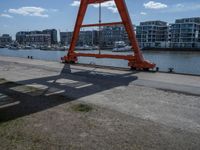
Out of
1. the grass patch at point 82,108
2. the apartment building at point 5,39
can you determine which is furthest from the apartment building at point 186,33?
the apartment building at point 5,39

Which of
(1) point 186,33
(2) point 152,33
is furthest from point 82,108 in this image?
(2) point 152,33

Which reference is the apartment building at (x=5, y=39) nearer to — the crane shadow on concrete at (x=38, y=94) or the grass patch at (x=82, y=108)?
the crane shadow on concrete at (x=38, y=94)

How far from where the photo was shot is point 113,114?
171 inches

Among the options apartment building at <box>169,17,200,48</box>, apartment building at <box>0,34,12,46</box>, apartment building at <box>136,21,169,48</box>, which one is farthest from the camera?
apartment building at <box>0,34,12,46</box>

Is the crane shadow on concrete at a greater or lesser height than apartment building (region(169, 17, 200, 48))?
lesser

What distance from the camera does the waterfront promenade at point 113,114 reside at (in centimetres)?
321

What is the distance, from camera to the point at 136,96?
5.85m

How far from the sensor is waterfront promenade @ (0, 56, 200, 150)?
321 centimetres

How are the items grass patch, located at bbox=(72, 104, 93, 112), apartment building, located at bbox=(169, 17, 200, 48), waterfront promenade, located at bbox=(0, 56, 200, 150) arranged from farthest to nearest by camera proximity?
apartment building, located at bbox=(169, 17, 200, 48), grass patch, located at bbox=(72, 104, 93, 112), waterfront promenade, located at bbox=(0, 56, 200, 150)

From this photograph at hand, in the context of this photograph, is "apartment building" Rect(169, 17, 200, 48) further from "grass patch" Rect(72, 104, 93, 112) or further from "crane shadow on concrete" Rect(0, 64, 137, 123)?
"grass patch" Rect(72, 104, 93, 112)

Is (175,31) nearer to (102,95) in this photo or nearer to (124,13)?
(124,13)

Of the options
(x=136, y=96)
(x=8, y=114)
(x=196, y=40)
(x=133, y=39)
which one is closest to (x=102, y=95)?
(x=136, y=96)

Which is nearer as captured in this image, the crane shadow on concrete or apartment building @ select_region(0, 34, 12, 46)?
the crane shadow on concrete

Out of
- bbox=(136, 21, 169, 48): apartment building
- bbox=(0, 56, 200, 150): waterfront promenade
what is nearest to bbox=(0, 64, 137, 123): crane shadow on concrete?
bbox=(0, 56, 200, 150): waterfront promenade
